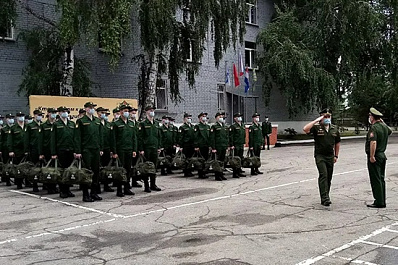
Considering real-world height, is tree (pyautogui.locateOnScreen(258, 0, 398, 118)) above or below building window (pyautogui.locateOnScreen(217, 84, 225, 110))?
above

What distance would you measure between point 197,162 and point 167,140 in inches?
74.1

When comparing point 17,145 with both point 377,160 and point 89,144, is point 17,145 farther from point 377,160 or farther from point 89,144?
point 377,160

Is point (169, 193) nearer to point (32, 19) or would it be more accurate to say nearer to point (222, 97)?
point (32, 19)

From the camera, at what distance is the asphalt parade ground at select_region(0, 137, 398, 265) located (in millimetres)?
5797

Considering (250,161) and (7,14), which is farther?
(7,14)

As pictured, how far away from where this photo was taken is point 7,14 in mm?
17625

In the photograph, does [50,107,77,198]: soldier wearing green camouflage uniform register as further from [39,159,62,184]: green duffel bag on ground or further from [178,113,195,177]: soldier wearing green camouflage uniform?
[178,113,195,177]: soldier wearing green camouflage uniform

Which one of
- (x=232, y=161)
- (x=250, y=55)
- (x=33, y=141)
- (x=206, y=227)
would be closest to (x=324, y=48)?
(x=250, y=55)

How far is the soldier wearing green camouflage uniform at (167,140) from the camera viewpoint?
48.5 feet

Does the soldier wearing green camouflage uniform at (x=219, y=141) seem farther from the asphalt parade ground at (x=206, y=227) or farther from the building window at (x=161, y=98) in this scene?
the building window at (x=161, y=98)

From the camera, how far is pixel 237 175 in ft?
44.1

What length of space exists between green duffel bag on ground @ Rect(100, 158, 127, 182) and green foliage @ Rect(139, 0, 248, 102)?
980 cm

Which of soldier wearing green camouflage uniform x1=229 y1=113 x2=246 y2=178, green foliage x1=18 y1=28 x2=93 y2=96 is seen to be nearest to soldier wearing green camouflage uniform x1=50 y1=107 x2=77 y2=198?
soldier wearing green camouflage uniform x1=229 y1=113 x2=246 y2=178

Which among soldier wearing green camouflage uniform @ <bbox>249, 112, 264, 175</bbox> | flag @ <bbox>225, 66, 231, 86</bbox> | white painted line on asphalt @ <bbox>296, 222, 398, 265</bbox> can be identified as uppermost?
flag @ <bbox>225, 66, 231, 86</bbox>
